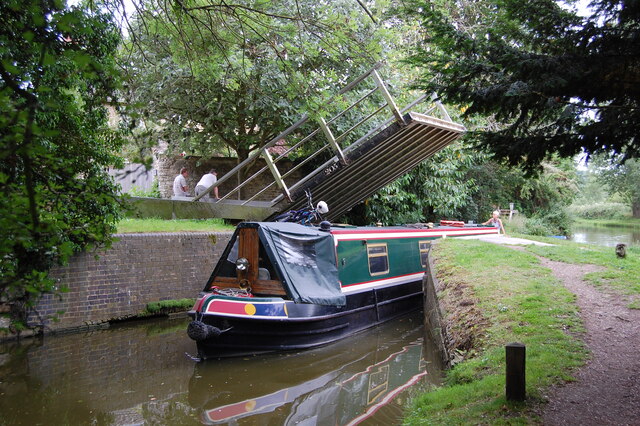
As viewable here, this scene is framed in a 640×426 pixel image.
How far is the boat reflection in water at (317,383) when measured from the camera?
17.2 ft

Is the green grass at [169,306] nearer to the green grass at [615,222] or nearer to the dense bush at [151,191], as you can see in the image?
the dense bush at [151,191]

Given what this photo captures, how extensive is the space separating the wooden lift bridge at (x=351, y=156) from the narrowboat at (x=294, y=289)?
5.06ft

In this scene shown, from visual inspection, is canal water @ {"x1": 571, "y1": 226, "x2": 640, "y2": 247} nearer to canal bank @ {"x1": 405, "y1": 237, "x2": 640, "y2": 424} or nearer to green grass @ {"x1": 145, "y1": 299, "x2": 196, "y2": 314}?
canal bank @ {"x1": 405, "y1": 237, "x2": 640, "y2": 424}

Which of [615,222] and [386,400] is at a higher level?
[615,222]

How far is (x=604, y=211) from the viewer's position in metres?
40.8

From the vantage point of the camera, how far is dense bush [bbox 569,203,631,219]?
38844mm

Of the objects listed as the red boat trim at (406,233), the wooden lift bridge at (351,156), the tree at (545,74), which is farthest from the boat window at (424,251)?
the tree at (545,74)

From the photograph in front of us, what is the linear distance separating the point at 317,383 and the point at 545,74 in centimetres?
427

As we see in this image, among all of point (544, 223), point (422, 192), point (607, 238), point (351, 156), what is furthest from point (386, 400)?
point (607, 238)

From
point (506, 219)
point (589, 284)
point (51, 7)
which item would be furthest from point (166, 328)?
point (506, 219)

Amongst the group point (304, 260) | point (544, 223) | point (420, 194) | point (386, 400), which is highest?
point (420, 194)

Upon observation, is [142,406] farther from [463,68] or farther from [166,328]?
[463,68]

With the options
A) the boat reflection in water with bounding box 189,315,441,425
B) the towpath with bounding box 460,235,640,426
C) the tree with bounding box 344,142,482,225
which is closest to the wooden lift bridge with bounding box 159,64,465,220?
the tree with bounding box 344,142,482,225

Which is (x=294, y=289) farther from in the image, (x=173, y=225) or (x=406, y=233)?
(x=173, y=225)
